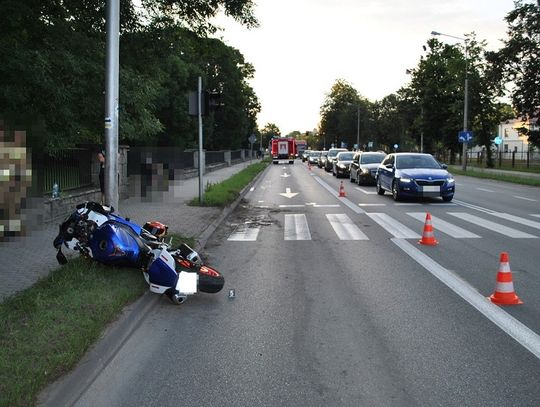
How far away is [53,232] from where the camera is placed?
9828 mm

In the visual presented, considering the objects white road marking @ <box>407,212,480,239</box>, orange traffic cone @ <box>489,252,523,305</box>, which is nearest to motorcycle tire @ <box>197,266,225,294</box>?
orange traffic cone @ <box>489,252,523,305</box>

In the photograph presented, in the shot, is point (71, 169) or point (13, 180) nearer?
point (13, 180)

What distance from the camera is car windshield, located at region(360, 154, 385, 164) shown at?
1053 inches

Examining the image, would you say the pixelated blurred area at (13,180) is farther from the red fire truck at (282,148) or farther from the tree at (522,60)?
the red fire truck at (282,148)

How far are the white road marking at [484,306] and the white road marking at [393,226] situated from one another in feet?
6.81

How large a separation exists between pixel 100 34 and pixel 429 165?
12570 millimetres

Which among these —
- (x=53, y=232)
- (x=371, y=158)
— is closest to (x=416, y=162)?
(x=371, y=158)

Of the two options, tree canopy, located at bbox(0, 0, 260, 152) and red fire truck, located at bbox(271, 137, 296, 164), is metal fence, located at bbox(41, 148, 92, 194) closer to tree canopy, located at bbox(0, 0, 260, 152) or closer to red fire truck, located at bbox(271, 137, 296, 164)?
tree canopy, located at bbox(0, 0, 260, 152)

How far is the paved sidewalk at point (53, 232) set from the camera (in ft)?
21.8

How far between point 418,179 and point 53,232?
11.5 metres

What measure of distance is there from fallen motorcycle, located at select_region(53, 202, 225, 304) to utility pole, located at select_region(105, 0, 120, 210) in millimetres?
985

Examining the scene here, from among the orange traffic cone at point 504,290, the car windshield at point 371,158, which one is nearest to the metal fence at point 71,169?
the orange traffic cone at point 504,290

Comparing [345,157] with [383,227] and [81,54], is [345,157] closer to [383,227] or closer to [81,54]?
[383,227]

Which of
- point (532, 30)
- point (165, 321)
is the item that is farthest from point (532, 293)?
point (532, 30)
